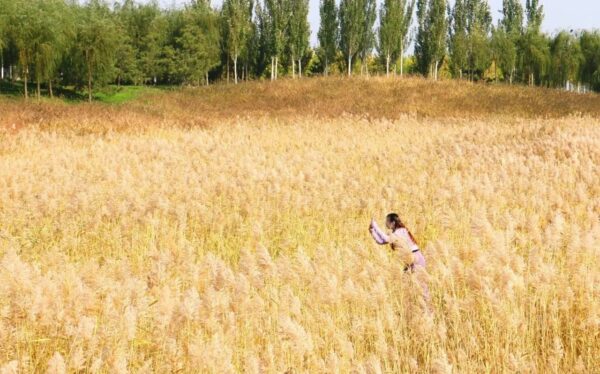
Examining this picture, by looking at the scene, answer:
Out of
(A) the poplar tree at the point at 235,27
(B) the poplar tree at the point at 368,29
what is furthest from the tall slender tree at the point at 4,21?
(B) the poplar tree at the point at 368,29

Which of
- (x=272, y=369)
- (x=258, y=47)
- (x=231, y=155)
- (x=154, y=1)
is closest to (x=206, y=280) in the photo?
(x=272, y=369)

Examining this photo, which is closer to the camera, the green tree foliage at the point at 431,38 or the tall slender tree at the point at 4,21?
the tall slender tree at the point at 4,21

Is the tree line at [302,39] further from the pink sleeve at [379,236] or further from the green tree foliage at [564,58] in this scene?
the pink sleeve at [379,236]

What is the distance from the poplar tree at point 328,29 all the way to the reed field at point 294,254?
129ft

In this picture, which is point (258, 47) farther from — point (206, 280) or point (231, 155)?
point (206, 280)

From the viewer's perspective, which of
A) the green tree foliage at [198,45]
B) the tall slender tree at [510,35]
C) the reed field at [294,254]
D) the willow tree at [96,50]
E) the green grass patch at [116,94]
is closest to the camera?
the reed field at [294,254]

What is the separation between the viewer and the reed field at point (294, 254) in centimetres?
321

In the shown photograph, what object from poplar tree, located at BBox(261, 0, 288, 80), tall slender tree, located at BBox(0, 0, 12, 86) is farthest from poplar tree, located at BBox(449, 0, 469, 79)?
tall slender tree, located at BBox(0, 0, 12, 86)

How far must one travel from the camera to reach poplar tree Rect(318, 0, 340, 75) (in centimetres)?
5253

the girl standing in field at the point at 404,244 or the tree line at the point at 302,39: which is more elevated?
the tree line at the point at 302,39

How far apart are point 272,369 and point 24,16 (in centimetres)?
3747

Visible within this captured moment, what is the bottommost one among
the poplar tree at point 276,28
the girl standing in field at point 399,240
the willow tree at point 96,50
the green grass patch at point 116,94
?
the girl standing in field at point 399,240

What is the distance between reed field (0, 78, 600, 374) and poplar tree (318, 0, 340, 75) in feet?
129

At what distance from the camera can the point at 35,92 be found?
38.8 meters
